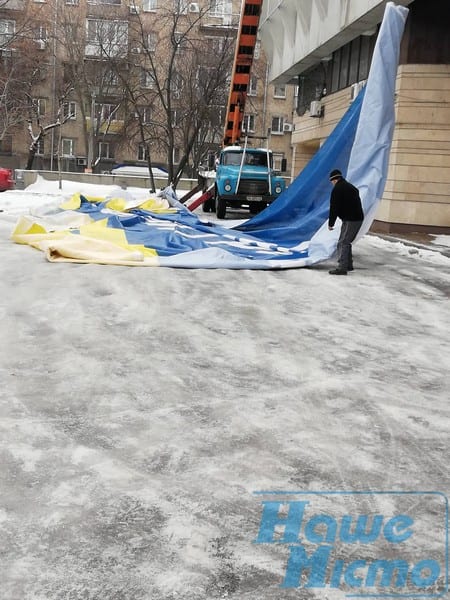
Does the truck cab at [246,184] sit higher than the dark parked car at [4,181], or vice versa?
the truck cab at [246,184]

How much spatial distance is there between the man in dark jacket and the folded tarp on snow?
0.39m

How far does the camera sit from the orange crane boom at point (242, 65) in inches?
832

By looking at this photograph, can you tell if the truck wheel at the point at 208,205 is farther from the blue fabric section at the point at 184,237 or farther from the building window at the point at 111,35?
the building window at the point at 111,35

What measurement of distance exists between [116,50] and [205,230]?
3841cm

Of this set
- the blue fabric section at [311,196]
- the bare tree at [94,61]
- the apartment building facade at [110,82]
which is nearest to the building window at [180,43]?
the apartment building facade at [110,82]

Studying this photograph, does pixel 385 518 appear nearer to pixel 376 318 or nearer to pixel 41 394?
pixel 41 394

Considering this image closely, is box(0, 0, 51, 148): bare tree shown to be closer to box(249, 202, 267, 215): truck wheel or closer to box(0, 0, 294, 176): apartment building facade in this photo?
box(0, 0, 294, 176): apartment building facade

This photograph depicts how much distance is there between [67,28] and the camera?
152ft

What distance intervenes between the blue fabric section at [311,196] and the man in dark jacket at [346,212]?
190 centimetres

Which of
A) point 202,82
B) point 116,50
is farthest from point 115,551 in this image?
point 116,50

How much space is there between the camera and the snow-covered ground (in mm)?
2580

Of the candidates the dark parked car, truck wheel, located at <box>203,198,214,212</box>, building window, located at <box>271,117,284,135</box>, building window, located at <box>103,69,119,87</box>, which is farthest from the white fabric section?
building window, located at <box>271,117,284,135</box>

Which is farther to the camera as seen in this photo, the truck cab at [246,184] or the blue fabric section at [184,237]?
the truck cab at [246,184]

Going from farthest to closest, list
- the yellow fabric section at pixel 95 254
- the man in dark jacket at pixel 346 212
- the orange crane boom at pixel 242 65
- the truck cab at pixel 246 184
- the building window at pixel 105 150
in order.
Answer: the building window at pixel 105 150 → the orange crane boom at pixel 242 65 → the truck cab at pixel 246 184 → the man in dark jacket at pixel 346 212 → the yellow fabric section at pixel 95 254
